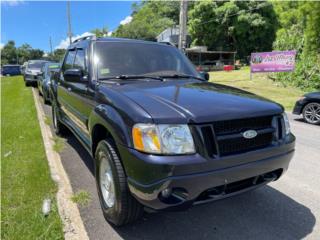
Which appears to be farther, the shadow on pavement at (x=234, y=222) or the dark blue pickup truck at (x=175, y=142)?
the shadow on pavement at (x=234, y=222)

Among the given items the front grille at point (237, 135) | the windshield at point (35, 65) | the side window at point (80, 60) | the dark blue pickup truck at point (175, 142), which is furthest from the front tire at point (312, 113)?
the windshield at point (35, 65)

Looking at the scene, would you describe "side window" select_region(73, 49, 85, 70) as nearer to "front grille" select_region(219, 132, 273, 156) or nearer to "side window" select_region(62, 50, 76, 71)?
"side window" select_region(62, 50, 76, 71)

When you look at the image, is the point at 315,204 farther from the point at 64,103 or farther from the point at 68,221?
the point at 64,103

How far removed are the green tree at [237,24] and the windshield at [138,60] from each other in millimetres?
44112

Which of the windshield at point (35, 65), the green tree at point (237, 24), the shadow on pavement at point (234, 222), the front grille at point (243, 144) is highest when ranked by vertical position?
the green tree at point (237, 24)

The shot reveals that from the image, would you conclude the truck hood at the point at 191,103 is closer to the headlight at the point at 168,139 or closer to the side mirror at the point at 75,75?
the headlight at the point at 168,139

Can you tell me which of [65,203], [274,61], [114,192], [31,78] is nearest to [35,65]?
[31,78]

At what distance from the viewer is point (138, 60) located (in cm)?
432

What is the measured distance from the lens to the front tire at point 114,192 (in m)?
2.92

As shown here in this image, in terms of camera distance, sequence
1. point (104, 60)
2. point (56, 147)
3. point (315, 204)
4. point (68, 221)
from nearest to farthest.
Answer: point (68, 221), point (315, 204), point (104, 60), point (56, 147)

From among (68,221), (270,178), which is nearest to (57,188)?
(68,221)

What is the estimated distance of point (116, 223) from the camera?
3.13m

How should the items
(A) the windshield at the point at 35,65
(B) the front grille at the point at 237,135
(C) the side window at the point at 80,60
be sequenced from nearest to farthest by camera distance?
(B) the front grille at the point at 237,135, (C) the side window at the point at 80,60, (A) the windshield at the point at 35,65

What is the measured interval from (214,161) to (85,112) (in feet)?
7.03
